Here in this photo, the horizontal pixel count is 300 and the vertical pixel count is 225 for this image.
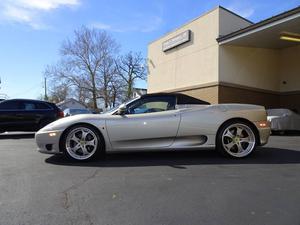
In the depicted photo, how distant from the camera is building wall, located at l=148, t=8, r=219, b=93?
19.7 meters

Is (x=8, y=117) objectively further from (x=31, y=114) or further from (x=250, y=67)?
(x=250, y=67)

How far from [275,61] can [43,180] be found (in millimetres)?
19398

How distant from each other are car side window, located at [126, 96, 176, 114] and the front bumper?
1369 mm

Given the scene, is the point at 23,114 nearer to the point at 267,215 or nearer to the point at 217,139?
the point at 217,139

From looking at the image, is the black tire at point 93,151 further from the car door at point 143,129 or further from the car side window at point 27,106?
the car side window at point 27,106

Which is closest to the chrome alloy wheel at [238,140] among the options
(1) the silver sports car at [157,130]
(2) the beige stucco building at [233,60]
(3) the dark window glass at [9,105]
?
(1) the silver sports car at [157,130]

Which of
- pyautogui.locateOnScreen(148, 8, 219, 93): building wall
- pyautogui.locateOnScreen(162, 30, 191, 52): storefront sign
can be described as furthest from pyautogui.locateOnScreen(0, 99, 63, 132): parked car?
pyautogui.locateOnScreen(162, 30, 191, 52): storefront sign

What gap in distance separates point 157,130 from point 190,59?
15.2m

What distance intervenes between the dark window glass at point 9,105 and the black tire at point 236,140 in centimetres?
848

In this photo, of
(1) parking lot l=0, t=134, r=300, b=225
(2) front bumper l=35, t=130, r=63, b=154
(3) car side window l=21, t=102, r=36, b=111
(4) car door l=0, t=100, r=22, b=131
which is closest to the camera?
(1) parking lot l=0, t=134, r=300, b=225

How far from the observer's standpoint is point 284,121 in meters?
14.7

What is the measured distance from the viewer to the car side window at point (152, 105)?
23.3 ft

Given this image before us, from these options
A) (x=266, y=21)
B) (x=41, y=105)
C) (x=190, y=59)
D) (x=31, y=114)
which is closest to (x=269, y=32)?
(x=266, y=21)

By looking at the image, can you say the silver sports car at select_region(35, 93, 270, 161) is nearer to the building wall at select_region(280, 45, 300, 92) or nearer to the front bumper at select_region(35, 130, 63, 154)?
the front bumper at select_region(35, 130, 63, 154)
